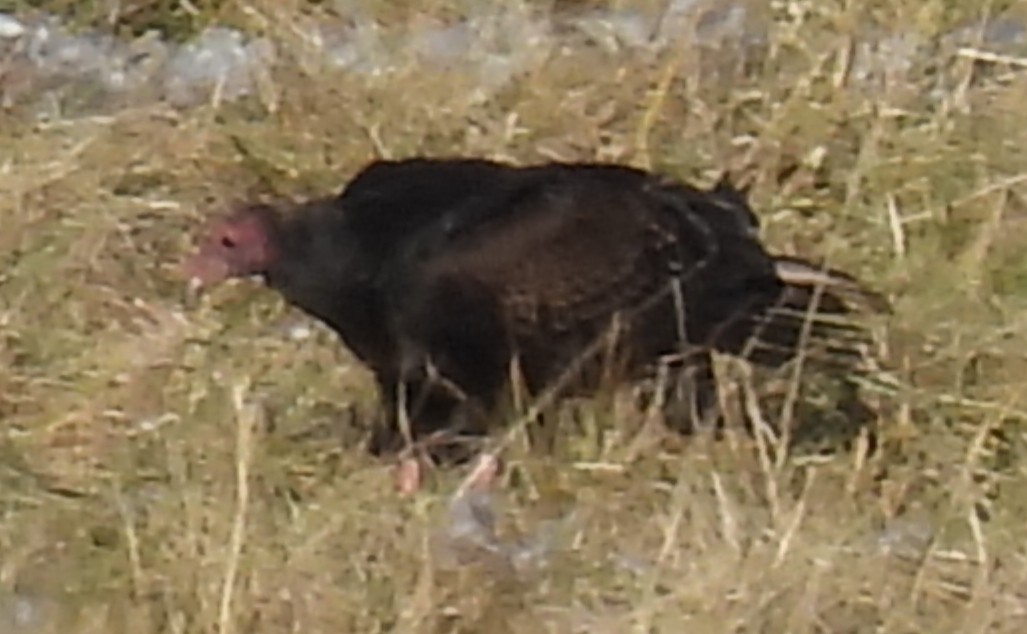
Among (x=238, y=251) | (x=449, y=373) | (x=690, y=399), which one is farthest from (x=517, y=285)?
(x=238, y=251)

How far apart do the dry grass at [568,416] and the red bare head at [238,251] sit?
0.17m

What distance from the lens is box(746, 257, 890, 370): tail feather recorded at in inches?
155

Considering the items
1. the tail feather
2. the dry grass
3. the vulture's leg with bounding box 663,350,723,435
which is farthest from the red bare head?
the tail feather

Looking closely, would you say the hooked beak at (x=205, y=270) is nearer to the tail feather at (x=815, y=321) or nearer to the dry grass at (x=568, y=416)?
the dry grass at (x=568, y=416)

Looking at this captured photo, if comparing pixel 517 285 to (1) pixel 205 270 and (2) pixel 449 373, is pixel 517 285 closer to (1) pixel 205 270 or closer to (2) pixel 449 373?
(2) pixel 449 373

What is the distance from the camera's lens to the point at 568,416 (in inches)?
155

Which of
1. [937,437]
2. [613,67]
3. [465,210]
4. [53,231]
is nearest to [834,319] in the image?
[937,437]

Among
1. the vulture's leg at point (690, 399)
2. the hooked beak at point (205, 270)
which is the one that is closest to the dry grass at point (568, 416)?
the vulture's leg at point (690, 399)

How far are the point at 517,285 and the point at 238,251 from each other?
0.40m

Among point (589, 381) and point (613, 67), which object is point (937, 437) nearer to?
point (589, 381)

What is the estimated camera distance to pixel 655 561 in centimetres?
352

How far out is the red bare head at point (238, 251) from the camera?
3.94 m

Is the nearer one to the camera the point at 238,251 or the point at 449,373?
the point at 449,373

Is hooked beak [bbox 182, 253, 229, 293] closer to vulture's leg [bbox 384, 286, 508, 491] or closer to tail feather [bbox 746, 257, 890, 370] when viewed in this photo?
vulture's leg [bbox 384, 286, 508, 491]
